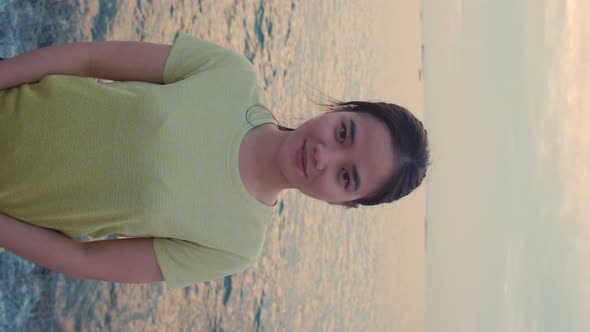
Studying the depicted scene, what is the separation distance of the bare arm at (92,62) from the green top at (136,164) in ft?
0.12

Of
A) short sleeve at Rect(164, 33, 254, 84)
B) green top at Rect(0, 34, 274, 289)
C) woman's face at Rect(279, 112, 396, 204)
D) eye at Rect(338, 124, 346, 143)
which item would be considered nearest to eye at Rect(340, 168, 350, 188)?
woman's face at Rect(279, 112, 396, 204)

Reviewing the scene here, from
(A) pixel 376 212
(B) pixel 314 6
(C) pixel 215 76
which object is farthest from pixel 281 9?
(A) pixel 376 212

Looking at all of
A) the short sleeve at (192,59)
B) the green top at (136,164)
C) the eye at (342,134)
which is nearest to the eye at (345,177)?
the eye at (342,134)

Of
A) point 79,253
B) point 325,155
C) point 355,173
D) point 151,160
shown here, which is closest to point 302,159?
point 325,155

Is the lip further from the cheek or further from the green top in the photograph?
the green top

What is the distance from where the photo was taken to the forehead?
5.67 feet

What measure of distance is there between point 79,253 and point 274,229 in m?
4.12

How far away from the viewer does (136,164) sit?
1.50 meters

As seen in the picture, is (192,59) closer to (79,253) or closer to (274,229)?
(79,253)

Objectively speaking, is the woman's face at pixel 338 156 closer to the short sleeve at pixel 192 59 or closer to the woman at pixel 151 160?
the woman at pixel 151 160

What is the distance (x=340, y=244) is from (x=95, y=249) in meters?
6.68

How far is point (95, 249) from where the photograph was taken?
1.56 meters

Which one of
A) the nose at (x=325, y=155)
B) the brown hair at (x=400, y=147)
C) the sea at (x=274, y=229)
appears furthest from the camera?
the sea at (x=274, y=229)

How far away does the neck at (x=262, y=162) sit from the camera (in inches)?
65.5
